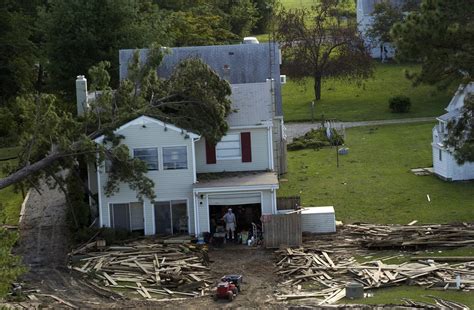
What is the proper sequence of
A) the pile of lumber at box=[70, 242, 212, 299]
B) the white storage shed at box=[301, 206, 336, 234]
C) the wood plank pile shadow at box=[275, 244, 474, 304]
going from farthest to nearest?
the white storage shed at box=[301, 206, 336, 234]
the pile of lumber at box=[70, 242, 212, 299]
the wood plank pile shadow at box=[275, 244, 474, 304]

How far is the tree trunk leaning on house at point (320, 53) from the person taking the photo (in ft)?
257

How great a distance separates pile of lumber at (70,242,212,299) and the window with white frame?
6186 mm

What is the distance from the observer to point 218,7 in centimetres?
9781

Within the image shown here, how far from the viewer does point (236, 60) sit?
56.2 m

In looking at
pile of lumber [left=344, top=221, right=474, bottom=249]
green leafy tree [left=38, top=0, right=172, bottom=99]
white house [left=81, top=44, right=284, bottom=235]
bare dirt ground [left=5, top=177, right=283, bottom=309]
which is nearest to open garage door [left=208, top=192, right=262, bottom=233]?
white house [left=81, top=44, right=284, bottom=235]

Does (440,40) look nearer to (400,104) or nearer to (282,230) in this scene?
(282,230)

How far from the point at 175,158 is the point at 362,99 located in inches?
1478

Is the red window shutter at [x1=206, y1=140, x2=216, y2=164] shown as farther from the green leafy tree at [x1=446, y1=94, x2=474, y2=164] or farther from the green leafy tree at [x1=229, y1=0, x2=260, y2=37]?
the green leafy tree at [x1=229, y1=0, x2=260, y2=37]

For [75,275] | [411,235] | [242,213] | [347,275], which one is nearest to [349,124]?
[242,213]

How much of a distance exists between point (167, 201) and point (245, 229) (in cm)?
367

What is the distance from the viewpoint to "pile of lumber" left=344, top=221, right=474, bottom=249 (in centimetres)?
4000

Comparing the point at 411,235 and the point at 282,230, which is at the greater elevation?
the point at 282,230

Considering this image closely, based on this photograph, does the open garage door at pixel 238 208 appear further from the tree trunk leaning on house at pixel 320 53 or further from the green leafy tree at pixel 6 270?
the tree trunk leaning on house at pixel 320 53

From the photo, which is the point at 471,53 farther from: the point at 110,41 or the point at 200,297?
the point at 110,41
